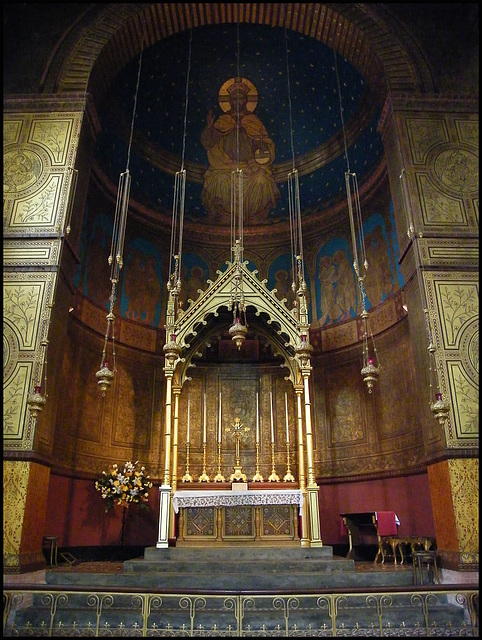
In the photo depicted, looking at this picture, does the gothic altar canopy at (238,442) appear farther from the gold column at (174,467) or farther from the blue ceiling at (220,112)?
the blue ceiling at (220,112)

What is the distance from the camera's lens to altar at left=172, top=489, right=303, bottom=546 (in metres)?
10.3

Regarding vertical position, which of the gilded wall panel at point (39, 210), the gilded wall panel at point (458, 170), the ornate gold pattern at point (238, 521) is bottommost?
the ornate gold pattern at point (238, 521)

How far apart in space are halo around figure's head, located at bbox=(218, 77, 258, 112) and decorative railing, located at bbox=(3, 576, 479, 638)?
1336 cm

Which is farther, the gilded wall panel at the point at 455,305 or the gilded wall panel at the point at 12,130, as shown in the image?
→ the gilded wall panel at the point at 12,130

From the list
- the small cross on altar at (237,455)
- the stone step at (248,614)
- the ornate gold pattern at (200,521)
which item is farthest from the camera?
the small cross on altar at (237,455)

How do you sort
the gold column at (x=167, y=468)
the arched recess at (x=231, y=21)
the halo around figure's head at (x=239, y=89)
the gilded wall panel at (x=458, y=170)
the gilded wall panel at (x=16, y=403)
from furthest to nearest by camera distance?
the halo around figure's head at (x=239, y=89) < the arched recess at (x=231, y=21) < the gilded wall panel at (x=458, y=170) < the gold column at (x=167, y=468) < the gilded wall panel at (x=16, y=403)

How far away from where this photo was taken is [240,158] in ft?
54.1

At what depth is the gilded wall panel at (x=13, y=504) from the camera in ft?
25.6

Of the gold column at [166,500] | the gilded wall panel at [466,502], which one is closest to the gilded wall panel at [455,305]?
the gilded wall panel at [466,502]

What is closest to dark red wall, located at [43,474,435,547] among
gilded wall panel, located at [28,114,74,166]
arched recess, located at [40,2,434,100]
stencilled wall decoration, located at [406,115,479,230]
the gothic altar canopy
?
the gothic altar canopy

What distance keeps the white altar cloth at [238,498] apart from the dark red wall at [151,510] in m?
2.77

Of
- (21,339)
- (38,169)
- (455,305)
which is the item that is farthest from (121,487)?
(455,305)

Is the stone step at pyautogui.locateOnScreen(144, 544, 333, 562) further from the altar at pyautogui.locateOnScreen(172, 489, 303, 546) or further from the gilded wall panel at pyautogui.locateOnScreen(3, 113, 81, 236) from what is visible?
the gilded wall panel at pyautogui.locateOnScreen(3, 113, 81, 236)

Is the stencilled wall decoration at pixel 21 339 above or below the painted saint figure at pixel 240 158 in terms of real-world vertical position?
below
